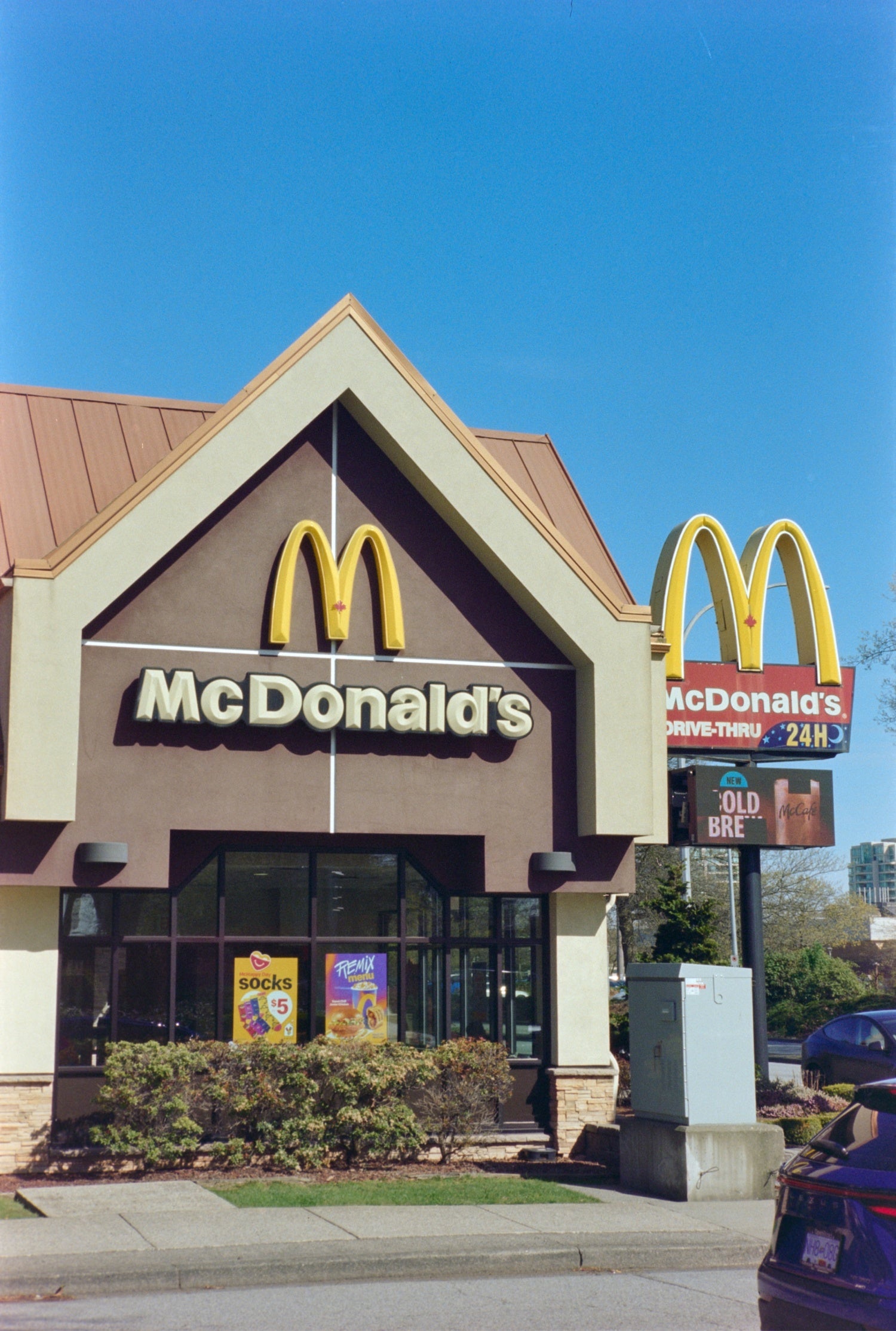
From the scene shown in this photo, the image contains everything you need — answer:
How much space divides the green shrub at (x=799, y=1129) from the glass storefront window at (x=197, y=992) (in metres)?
6.99

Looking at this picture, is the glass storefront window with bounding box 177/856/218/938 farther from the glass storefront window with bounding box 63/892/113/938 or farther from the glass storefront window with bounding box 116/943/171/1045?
the glass storefront window with bounding box 63/892/113/938

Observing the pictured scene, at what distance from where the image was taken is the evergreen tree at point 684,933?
68.9ft

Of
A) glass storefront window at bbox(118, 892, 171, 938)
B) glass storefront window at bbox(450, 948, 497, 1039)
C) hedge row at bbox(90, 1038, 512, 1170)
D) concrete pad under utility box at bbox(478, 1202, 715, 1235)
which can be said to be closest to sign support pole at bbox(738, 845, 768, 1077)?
glass storefront window at bbox(450, 948, 497, 1039)

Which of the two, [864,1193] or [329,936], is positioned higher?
[329,936]

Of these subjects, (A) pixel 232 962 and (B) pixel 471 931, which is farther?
(B) pixel 471 931

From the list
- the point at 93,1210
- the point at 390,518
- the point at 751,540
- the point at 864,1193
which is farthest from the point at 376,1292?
the point at 751,540

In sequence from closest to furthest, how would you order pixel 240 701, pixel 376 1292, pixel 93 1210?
pixel 376 1292 < pixel 93 1210 < pixel 240 701

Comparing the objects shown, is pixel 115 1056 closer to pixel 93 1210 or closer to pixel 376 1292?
pixel 93 1210

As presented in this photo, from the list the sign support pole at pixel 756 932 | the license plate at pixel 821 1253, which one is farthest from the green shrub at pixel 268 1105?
the license plate at pixel 821 1253

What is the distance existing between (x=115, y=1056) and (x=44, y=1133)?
4.03ft

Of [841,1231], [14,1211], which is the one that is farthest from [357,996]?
[841,1231]

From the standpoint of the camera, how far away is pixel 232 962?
16.0m

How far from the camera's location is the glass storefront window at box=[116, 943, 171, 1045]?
610 inches

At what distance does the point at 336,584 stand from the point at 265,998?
5.04 m
